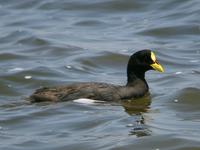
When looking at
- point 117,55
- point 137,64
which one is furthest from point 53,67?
point 137,64

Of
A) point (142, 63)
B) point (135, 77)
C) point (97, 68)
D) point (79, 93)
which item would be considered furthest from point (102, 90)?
point (97, 68)

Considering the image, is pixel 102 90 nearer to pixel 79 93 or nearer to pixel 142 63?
pixel 79 93

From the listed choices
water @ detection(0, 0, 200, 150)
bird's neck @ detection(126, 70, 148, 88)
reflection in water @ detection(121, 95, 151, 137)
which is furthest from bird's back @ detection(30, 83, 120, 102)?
bird's neck @ detection(126, 70, 148, 88)

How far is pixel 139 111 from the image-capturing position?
585 inches

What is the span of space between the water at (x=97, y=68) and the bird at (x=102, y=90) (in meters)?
0.17

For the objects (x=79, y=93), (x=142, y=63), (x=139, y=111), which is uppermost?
(x=142, y=63)

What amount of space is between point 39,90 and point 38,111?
915 mm

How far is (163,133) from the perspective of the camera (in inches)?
506

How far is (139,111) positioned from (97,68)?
11.7ft

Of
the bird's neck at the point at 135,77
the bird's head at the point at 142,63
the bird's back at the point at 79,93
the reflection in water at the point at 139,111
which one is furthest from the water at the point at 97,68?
the bird's head at the point at 142,63

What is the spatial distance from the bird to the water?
6.7 inches

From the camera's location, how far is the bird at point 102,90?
15289mm

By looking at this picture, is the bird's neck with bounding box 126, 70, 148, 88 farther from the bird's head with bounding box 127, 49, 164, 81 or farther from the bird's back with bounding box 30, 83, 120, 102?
the bird's back with bounding box 30, 83, 120, 102

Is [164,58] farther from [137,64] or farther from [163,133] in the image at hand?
[163,133]
